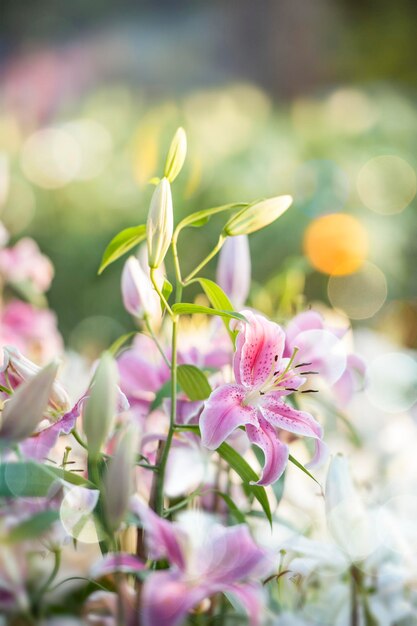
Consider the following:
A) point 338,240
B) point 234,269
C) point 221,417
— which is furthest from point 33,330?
point 338,240

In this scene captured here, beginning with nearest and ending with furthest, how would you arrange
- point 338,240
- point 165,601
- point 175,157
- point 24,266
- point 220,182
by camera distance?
point 165,601 → point 175,157 → point 24,266 → point 220,182 → point 338,240

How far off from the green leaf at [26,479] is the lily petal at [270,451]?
0.07 meters

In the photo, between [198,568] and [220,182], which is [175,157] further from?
[220,182]

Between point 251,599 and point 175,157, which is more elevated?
point 175,157

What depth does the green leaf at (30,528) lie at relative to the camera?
24 centimetres

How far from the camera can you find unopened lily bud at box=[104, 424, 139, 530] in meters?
0.24

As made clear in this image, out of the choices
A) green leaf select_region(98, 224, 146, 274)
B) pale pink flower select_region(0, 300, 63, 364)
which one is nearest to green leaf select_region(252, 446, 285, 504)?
green leaf select_region(98, 224, 146, 274)

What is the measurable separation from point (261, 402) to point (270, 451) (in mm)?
27

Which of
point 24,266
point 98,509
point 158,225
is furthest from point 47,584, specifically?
point 24,266

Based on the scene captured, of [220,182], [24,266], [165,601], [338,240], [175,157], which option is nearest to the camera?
[165,601]

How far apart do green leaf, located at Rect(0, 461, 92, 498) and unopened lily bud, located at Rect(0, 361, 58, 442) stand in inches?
0.7

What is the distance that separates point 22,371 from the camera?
30 cm

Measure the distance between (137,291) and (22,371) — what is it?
0.09 metres

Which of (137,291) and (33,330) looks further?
(33,330)
